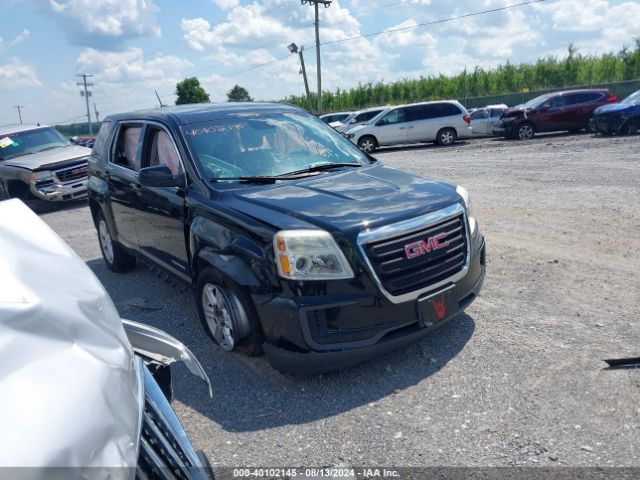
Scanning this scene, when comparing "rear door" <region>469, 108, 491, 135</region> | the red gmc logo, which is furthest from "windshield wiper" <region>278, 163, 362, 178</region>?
"rear door" <region>469, 108, 491, 135</region>

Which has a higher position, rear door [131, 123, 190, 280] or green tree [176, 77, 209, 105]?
→ green tree [176, 77, 209, 105]

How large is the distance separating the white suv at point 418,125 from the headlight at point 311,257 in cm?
1781

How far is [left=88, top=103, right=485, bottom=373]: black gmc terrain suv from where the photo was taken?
10.9 feet

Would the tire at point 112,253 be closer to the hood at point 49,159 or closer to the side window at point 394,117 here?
the hood at point 49,159

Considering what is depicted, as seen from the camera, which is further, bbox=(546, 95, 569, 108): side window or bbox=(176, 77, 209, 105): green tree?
bbox=(176, 77, 209, 105): green tree

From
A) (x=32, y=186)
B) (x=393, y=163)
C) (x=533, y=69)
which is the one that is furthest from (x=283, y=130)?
(x=533, y=69)

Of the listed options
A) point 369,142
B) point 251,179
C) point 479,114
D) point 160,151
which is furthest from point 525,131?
point 251,179

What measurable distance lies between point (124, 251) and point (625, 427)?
5.15 m

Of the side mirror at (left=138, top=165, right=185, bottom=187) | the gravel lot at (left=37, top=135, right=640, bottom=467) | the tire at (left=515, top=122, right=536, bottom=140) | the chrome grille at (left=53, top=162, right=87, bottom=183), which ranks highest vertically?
the side mirror at (left=138, top=165, right=185, bottom=187)

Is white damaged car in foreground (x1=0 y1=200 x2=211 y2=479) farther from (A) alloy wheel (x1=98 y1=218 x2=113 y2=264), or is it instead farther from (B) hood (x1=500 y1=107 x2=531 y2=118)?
(B) hood (x1=500 y1=107 x2=531 y2=118)

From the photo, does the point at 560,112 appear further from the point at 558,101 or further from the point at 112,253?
the point at 112,253

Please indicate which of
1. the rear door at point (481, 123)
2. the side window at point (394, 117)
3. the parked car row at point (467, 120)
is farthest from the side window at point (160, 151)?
the rear door at point (481, 123)

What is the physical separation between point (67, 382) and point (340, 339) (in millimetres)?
2141

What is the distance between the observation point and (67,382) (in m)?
1.37
